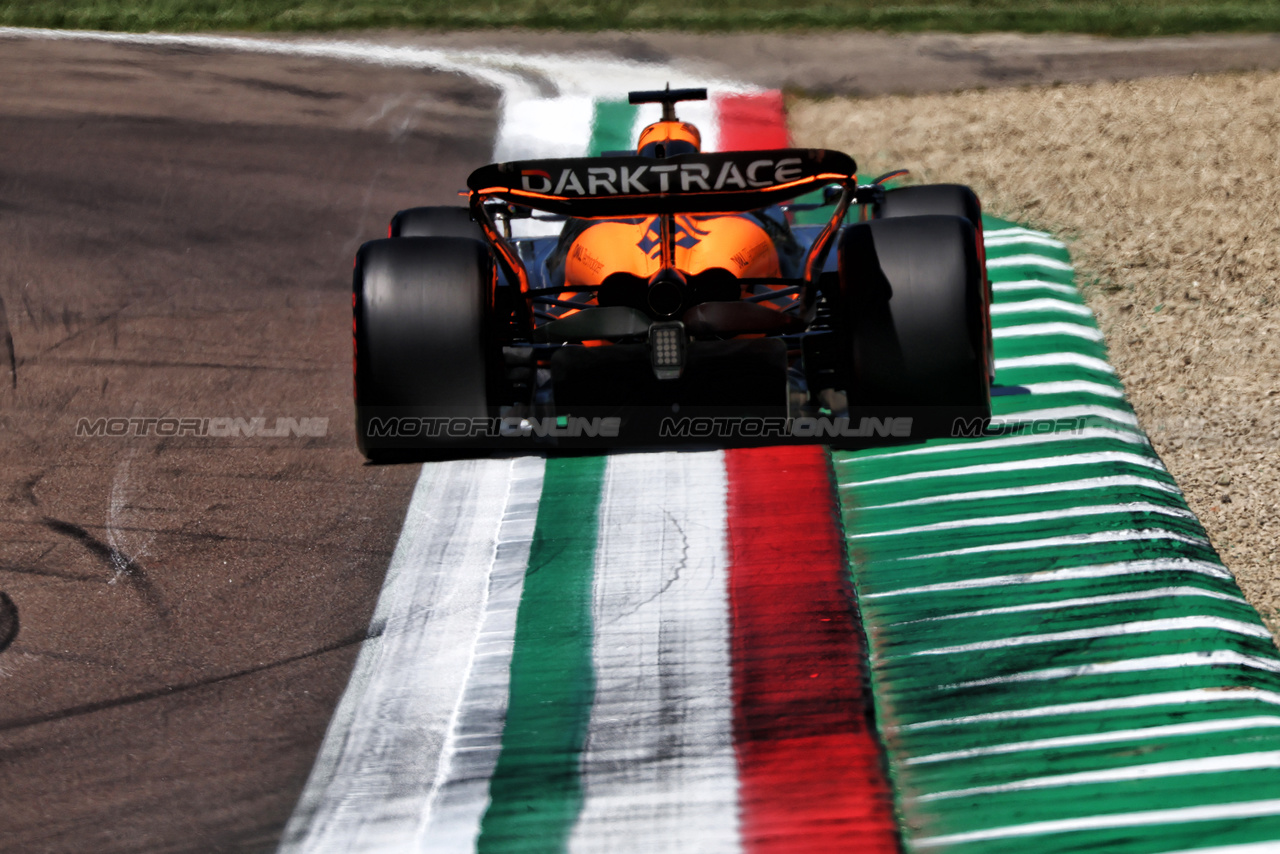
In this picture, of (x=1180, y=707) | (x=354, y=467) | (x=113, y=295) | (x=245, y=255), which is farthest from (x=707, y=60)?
(x=1180, y=707)

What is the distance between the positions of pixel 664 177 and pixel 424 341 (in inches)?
57.2

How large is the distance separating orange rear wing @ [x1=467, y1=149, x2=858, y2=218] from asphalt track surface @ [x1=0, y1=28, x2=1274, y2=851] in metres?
1.98

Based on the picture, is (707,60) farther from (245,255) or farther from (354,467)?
(354,467)

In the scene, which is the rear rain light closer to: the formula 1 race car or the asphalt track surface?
the formula 1 race car

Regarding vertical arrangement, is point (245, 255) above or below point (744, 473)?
above

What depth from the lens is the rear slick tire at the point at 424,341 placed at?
20.2ft

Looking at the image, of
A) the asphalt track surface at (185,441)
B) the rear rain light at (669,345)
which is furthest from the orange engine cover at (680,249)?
the asphalt track surface at (185,441)

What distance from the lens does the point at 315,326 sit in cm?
905

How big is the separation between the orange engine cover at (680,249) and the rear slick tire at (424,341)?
27.2 inches

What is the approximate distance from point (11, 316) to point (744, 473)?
5982 millimetres

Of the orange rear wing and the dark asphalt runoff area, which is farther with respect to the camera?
the orange rear wing

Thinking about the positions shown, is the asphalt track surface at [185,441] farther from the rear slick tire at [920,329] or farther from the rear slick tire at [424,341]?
the rear slick tire at [920,329]

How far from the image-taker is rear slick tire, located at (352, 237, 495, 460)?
6.16m

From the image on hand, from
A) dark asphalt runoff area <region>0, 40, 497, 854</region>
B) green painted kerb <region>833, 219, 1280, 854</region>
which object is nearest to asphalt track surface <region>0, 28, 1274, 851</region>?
dark asphalt runoff area <region>0, 40, 497, 854</region>
